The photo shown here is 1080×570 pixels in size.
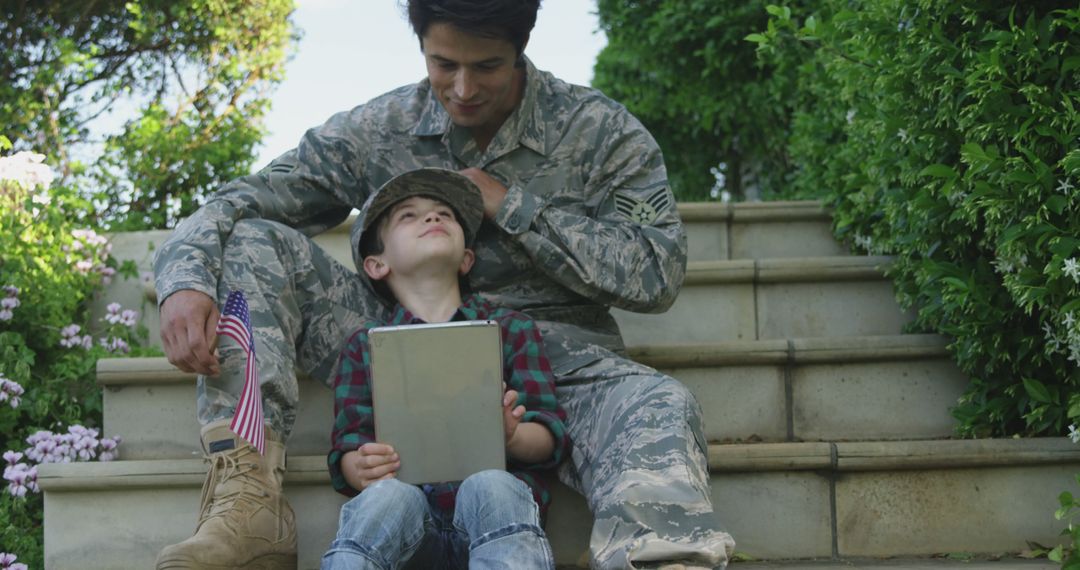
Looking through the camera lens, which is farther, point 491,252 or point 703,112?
point 703,112

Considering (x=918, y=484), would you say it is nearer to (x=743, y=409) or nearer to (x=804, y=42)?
(x=743, y=409)

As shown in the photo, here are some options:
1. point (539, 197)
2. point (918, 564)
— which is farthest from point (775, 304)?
point (918, 564)

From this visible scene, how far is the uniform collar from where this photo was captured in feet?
9.68

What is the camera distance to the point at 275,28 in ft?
18.3

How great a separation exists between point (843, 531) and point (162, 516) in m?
1.47

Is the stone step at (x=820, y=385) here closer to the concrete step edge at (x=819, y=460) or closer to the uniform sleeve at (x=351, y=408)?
the concrete step edge at (x=819, y=460)

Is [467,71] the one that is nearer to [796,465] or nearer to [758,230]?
[796,465]

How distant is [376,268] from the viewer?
2725mm

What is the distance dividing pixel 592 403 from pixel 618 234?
1.36 ft

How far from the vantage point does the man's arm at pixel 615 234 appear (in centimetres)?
272

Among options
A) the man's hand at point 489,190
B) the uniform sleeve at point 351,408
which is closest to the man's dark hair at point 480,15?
the man's hand at point 489,190

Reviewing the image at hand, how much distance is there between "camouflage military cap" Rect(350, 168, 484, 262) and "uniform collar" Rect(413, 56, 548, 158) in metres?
0.25

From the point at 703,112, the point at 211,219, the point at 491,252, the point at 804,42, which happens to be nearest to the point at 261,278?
the point at 211,219

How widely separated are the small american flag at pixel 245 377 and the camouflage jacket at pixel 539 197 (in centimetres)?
18
